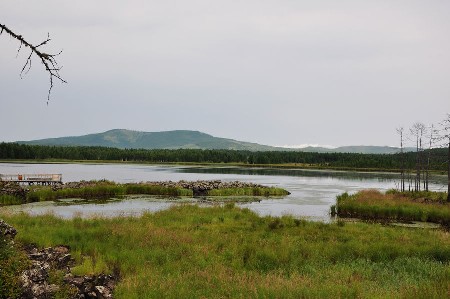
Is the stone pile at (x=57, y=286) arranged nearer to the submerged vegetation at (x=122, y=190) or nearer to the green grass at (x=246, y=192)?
the submerged vegetation at (x=122, y=190)

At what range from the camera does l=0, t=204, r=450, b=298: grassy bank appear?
474 inches

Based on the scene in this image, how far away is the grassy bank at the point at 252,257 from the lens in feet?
39.5

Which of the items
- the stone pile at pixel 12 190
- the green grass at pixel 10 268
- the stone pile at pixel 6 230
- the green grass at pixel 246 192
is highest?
the stone pile at pixel 6 230

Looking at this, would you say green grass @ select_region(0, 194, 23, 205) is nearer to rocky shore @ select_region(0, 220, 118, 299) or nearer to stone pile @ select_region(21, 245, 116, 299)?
rocky shore @ select_region(0, 220, 118, 299)

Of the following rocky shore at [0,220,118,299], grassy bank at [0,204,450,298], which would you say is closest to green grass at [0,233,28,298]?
rocky shore at [0,220,118,299]

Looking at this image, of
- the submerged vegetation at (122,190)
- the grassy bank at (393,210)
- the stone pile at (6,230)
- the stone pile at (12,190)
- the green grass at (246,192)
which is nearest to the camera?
the stone pile at (6,230)

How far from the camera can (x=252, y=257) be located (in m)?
17.4

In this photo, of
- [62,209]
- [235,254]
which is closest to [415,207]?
[235,254]

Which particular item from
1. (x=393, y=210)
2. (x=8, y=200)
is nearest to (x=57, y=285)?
(x=393, y=210)

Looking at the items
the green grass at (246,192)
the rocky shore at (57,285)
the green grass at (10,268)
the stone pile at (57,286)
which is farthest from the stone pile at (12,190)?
the green grass at (10,268)

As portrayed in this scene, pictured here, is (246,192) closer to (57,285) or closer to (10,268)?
(57,285)

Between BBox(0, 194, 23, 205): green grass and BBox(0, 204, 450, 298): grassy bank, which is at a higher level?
BBox(0, 204, 450, 298): grassy bank

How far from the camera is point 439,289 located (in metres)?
11.0

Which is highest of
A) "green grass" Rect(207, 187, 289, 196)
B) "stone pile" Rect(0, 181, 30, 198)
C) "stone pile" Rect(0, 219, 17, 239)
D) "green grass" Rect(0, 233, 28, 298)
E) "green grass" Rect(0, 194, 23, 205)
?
"stone pile" Rect(0, 219, 17, 239)
